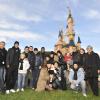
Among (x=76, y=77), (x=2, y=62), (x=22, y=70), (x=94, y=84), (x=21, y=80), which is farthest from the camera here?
(x=76, y=77)

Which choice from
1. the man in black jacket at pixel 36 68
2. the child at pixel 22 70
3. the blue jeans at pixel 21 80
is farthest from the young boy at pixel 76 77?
the blue jeans at pixel 21 80

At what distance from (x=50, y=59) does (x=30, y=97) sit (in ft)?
16.7

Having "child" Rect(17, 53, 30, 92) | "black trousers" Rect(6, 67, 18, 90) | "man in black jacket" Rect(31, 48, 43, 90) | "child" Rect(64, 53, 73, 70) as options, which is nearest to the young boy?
"child" Rect(64, 53, 73, 70)

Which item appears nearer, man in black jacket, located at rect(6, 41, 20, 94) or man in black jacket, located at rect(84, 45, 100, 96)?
man in black jacket, located at rect(6, 41, 20, 94)

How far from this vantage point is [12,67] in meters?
16.8

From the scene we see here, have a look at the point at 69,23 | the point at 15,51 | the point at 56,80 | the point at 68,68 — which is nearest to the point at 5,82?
the point at 15,51

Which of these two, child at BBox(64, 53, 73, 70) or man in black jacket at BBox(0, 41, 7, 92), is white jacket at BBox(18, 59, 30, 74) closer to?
man in black jacket at BBox(0, 41, 7, 92)

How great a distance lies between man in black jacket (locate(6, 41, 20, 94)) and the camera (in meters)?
16.8

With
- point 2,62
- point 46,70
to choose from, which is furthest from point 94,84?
point 2,62

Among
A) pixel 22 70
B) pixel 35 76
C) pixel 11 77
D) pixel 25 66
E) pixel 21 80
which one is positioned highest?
pixel 25 66

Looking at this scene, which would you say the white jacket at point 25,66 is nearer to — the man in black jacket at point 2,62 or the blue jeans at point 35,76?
the blue jeans at point 35,76

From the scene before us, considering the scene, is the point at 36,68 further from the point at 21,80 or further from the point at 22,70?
the point at 21,80

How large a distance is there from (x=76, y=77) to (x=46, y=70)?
1490 millimetres

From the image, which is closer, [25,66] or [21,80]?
[21,80]
